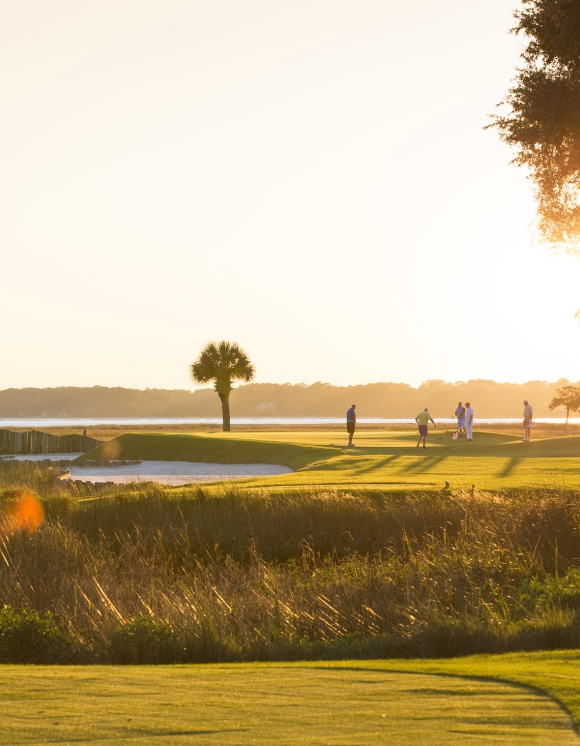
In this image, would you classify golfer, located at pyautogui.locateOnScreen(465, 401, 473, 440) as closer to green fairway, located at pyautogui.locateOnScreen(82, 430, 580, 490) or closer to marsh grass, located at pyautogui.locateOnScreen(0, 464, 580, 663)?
green fairway, located at pyautogui.locateOnScreen(82, 430, 580, 490)

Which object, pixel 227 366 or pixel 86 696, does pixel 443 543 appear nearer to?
pixel 86 696

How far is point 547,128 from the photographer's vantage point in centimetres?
1927

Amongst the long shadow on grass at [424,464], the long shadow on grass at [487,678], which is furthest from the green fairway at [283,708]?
the long shadow on grass at [424,464]

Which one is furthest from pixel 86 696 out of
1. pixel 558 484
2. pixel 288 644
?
pixel 558 484

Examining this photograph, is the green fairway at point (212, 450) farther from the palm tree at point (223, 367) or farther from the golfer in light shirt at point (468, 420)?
the palm tree at point (223, 367)

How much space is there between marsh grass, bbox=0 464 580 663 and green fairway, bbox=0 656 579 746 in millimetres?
3544

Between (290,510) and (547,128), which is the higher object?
(547,128)

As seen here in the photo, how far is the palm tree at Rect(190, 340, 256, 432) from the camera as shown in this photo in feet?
247

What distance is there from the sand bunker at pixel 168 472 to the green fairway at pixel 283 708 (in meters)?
24.0

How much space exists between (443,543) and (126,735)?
13.3m

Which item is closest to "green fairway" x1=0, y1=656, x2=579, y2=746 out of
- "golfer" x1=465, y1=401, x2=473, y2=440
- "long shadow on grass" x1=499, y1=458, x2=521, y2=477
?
"long shadow on grass" x1=499, y1=458, x2=521, y2=477

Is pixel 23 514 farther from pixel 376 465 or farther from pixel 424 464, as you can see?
pixel 424 464

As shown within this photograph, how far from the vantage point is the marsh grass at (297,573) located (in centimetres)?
1088

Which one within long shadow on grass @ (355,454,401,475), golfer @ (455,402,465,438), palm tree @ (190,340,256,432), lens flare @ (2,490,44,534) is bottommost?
lens flare @ (2,490,44,534)
